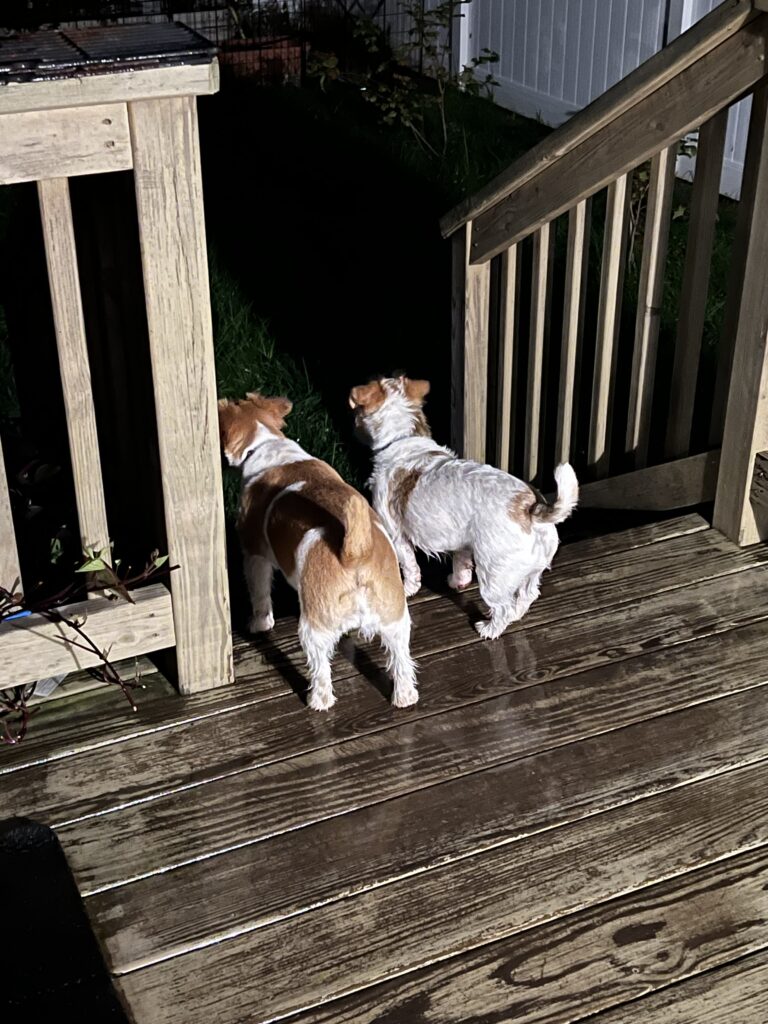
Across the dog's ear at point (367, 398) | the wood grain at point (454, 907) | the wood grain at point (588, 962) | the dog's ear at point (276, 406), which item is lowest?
the wood grain at point (454, 907)

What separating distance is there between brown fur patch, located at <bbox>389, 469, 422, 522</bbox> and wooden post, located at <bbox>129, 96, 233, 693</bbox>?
0.74 m

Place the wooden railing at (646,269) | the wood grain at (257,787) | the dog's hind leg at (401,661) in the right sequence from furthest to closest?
the wooden railing at (646,269) < the dog's hind leg at (401,661) < the wood grain at (257,787)

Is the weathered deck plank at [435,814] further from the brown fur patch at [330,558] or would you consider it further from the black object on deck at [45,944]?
the brown fur patch at [330,558]

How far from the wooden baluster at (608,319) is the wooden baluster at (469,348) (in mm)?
424

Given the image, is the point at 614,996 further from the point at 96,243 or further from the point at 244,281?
the point at 244,281

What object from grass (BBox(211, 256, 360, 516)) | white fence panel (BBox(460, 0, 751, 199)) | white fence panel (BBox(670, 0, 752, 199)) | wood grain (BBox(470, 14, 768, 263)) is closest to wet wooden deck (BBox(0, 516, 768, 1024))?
wood grain (BBox(470, 14, 768, 263))

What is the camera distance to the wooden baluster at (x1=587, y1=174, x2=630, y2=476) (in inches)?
135

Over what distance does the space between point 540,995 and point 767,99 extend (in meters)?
2.16

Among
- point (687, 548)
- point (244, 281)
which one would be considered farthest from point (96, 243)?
point (244, 281)

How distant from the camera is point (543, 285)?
3715mm

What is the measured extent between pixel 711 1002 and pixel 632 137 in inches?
83.9

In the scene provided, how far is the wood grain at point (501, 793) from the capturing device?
2.27 metres

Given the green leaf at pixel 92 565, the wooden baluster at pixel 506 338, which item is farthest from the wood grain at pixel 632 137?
the green leaf at pixel 92 565

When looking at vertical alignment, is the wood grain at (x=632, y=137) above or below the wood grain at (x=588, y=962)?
above
